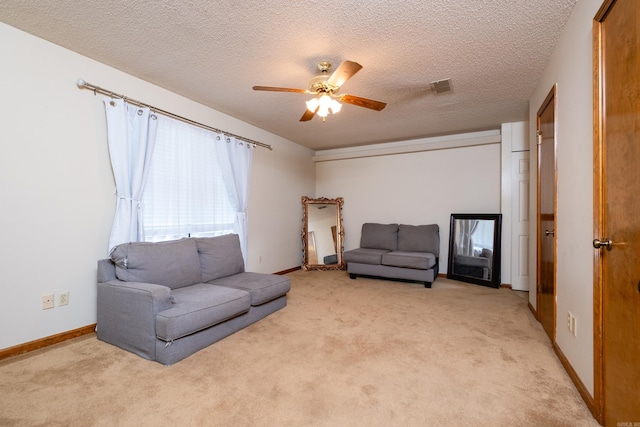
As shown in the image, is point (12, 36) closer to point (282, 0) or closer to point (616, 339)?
point (282, 0)

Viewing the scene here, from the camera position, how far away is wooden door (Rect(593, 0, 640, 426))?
1187mm

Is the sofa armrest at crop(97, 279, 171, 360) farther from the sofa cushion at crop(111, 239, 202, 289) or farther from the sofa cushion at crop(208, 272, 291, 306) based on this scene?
the sofa cushion at crop(208, 272, 291, 306)

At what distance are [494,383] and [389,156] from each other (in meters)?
4.27

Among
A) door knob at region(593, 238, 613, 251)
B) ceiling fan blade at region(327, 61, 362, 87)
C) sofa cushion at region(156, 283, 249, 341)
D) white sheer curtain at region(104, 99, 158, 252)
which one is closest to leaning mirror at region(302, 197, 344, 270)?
sofa cushion at region(156, 283, 249, 341)

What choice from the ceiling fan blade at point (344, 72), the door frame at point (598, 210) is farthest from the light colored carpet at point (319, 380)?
the ceiling fan blade at point (344, 72)

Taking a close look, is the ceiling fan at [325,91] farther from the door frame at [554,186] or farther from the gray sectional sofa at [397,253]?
the gray sectional sofa at [397,253]

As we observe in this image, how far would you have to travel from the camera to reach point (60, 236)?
2.40 meters

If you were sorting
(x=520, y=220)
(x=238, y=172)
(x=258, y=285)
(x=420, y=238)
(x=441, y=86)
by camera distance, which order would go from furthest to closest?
(x=420, y=238) < (x=520, y=220) < (x=238, y=172) < (x=441, y=86) < (x=258, y=285)

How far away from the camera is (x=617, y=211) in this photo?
1331mm

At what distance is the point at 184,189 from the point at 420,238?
144 inches

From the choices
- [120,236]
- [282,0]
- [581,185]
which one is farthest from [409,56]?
[120,236]

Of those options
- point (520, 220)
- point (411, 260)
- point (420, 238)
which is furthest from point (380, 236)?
point (520, 220)

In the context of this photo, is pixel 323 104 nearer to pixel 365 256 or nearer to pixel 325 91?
pixel 325 91

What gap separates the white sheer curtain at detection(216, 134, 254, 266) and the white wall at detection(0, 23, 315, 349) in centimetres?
111
